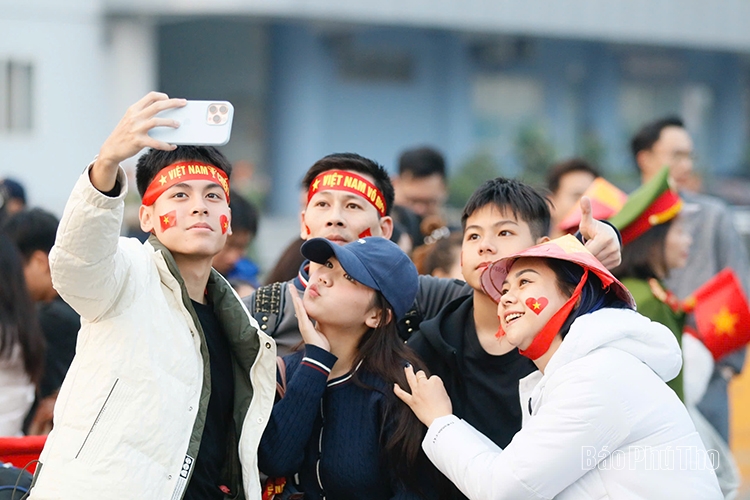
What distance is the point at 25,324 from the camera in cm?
447

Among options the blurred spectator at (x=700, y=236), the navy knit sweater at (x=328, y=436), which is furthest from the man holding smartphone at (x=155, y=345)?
the blurred spectator at (x=700, y=236)

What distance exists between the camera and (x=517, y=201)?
3488 mm

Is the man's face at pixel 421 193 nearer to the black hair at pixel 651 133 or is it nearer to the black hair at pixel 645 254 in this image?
the black hair at pixel 651 133

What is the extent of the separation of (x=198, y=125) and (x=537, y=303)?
1141 mm

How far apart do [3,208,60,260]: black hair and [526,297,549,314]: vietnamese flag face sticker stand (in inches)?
114

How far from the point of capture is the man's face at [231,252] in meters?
5.49

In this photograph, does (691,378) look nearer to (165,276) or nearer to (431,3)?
(165,276)

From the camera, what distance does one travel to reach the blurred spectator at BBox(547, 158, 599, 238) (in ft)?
22.8

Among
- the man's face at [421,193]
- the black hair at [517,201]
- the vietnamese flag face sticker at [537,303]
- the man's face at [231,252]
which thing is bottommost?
the man's face at [231,252]

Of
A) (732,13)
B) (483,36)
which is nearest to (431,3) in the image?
(483,36)

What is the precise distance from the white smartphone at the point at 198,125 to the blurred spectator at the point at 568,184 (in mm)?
4619

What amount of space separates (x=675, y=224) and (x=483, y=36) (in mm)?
19669

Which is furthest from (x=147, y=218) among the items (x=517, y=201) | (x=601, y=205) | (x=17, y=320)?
(x=601, y=205)

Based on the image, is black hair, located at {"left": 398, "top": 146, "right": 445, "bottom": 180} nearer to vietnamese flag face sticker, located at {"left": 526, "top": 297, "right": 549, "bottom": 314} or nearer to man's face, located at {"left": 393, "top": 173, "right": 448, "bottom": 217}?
man's face, located at {"left": 393, "top": 173, "right": 448, "bottom": 217}
